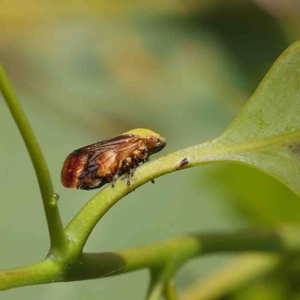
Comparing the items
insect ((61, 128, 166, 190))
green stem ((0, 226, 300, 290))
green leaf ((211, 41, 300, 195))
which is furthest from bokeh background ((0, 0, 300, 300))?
green leaf ((211, 41, 300, 195))

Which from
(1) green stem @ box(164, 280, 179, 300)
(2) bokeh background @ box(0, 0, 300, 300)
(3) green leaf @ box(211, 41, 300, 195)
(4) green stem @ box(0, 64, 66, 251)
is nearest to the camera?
(4) green stem @ box(0, 64, 66, 251)

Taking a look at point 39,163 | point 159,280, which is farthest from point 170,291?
point 39,163

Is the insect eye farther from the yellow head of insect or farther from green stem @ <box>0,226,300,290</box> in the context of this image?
green stem @ <box>0,226,300,290</box>

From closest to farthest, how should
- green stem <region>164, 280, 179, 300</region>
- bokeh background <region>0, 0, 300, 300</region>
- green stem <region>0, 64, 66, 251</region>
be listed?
green stem <region>0, 64, 66, 251</region> < green stem <region>164, 280, 179, 300</region> < bokeh background <region>0, 0, 300, 300</region>

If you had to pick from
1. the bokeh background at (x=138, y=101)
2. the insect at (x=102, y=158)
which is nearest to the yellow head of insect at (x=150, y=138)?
the insect at (x=102, y=158)

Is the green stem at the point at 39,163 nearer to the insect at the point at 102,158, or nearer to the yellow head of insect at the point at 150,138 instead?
the insect at the point at 102,158

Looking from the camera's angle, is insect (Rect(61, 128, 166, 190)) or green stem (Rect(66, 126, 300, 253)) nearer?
green stem (Rect(66, 126, 300, 253))

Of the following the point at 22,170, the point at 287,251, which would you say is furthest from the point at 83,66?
the point at 287,251
